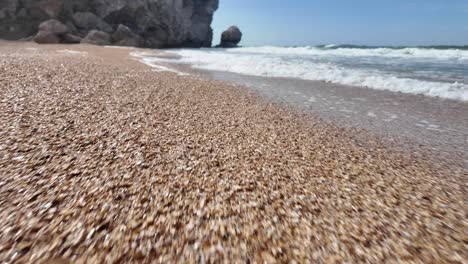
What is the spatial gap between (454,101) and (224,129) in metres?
7.08

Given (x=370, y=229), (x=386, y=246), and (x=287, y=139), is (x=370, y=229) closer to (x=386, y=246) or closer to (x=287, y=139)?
(x=386, y=246)

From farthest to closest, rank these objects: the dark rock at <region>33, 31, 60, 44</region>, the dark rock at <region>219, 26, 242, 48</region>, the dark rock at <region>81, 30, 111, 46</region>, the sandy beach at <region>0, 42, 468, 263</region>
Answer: the dark rock at <region>219, 26, 242, 48</region>
the dark rock at <region>81, 30, 111, 46</region>
the dark rock at <region>33, 31, 60, 44</region>
the sandy beach at <region>0, 42, 468, 263</region>

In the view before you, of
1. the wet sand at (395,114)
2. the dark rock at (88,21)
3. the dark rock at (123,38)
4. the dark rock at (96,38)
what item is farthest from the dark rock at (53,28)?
the wet sand at (395,114)

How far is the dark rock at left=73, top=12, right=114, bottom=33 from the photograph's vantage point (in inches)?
1405

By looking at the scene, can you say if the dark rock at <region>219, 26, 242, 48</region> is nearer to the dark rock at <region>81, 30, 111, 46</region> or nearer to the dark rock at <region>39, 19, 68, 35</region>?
the dark rock at <region>81, 30, 111, 46</region>

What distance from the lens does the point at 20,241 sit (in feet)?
4.86

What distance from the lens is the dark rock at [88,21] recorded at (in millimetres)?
35688

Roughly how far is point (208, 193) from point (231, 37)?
69.0 meters

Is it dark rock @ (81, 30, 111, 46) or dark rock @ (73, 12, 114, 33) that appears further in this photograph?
dark rock @ (73, 12, 114, 33)

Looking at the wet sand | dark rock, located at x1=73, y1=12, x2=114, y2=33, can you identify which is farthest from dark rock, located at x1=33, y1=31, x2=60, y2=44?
the wet sand

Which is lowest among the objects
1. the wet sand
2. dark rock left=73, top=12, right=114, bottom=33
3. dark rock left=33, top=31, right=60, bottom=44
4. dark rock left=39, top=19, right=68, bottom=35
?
the wet sand

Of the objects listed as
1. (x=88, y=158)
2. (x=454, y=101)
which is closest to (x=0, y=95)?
(x=88, y=158)

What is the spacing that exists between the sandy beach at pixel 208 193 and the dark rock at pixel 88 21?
129ft

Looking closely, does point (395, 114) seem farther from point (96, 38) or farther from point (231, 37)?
point (231, 37)
